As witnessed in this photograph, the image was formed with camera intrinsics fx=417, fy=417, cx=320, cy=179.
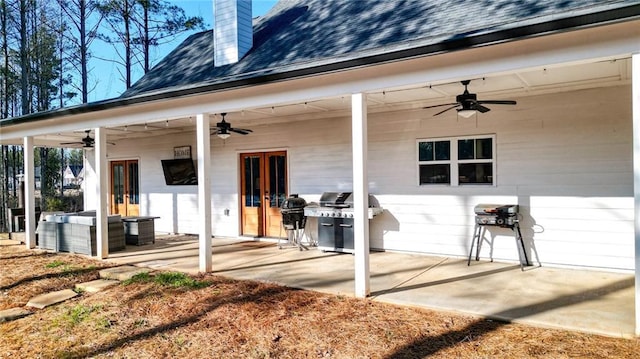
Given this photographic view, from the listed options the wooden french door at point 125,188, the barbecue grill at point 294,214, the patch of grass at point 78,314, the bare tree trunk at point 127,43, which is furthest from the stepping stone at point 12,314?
the bare tree trunk at point 127,43

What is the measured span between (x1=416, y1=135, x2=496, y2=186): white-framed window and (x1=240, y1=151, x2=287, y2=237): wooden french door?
284cm

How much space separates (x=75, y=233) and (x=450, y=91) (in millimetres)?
6834

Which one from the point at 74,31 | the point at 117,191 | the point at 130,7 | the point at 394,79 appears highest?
the point at 130,7

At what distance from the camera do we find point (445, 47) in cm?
379

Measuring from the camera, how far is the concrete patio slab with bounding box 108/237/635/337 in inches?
151

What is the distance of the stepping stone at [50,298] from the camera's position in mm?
4668

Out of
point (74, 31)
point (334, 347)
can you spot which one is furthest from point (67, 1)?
point (334, 347)

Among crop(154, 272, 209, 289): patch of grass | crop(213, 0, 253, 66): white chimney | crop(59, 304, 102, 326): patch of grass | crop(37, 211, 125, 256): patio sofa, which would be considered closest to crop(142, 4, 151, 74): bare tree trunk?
crop(213, 0, 253, 66): white chimney

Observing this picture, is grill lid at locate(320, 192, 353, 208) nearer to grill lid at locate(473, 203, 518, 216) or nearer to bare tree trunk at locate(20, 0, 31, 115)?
grill lid at locate(473, 203, 518, 216)

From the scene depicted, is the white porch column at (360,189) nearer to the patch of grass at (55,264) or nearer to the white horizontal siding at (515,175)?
the white horizontal siding at (515,175)

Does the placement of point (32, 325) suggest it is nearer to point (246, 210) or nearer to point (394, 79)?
point (394, 79)

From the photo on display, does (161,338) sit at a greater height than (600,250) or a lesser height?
lesser

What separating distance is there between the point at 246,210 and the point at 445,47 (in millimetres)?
6007

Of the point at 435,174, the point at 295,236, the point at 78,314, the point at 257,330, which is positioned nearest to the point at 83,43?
the point at 295,236
